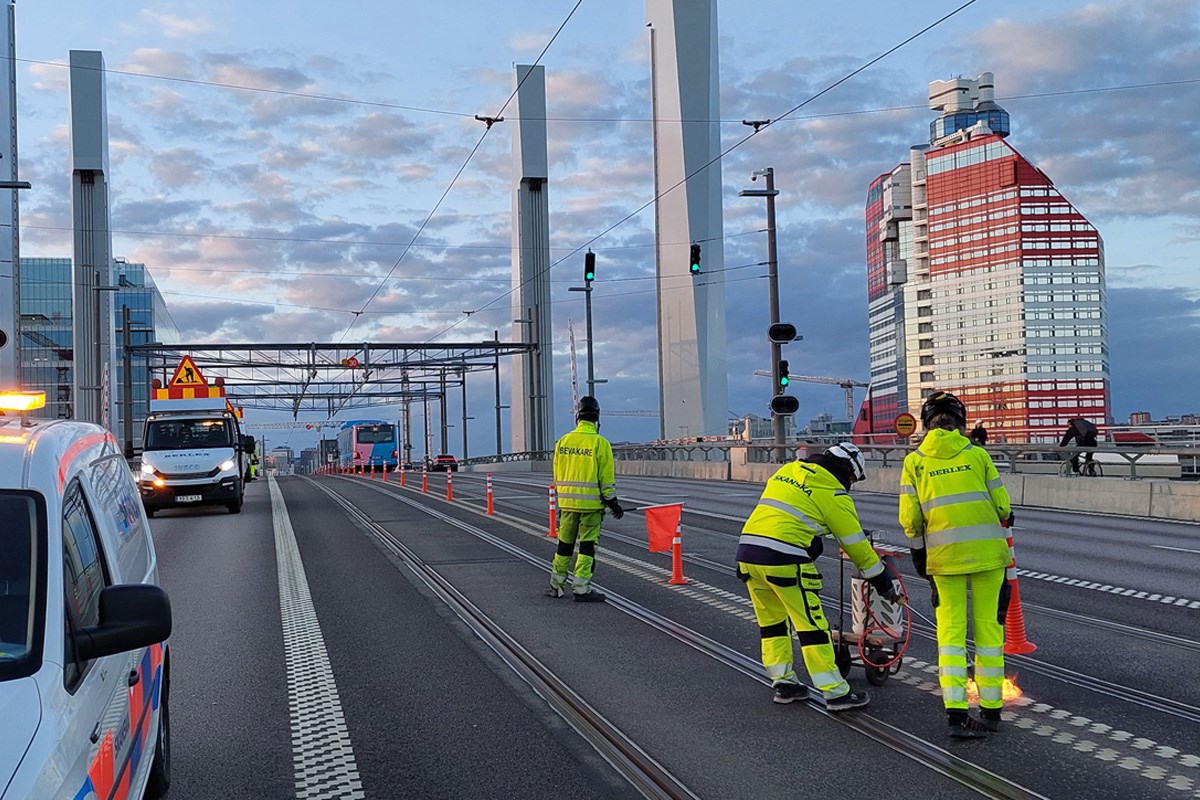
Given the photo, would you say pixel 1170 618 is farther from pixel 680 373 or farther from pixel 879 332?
pixel 879 332

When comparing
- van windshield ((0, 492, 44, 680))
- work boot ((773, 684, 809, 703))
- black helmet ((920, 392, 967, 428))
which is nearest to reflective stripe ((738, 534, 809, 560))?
work boot ((773, 684, 809, 703))

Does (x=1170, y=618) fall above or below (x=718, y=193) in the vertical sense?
below

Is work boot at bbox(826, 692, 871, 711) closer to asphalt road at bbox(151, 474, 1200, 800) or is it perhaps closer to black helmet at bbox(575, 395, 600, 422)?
asphalt road at bbox(151, 474, 1200, 800)

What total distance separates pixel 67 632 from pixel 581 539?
26.8 ft

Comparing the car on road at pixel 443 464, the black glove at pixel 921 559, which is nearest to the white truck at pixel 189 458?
the black glove at pixel 921 559

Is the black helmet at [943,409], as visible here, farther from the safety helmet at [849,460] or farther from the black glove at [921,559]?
the black glove at [921,559]

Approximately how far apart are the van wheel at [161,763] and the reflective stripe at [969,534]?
4004 millimetres

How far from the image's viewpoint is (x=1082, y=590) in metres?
12.0

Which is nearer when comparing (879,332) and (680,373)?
(680,373)

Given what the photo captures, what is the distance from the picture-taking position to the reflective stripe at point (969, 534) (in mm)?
6293

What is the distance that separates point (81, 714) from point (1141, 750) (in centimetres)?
501

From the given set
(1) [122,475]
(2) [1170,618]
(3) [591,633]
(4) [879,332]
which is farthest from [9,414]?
(4) [879,332]

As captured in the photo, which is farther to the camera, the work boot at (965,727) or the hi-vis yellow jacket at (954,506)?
the hi-vis yellow jacket at (954,506)

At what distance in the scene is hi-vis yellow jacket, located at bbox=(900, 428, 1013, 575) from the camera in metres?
6.30
